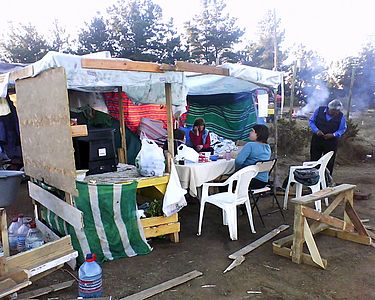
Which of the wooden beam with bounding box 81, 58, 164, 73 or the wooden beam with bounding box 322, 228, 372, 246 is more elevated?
the wooden beam with bounding box 81, 58, 164, 73

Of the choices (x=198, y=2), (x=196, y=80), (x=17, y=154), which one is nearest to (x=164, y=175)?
(x=196, y=80)

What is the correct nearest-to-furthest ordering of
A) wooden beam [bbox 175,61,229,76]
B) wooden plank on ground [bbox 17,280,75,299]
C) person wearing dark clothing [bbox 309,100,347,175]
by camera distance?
wooden plank on ground [bbox 17,280,75,299] < wooden beam [bbox 175,61,229,76] < person wearing dark clothing [bbox 309,100,347,175]

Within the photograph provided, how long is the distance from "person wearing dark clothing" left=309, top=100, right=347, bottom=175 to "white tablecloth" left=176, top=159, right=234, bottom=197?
214cm

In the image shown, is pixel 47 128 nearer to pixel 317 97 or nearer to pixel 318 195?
pixel 318 195

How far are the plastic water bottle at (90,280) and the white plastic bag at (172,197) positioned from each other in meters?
1.11

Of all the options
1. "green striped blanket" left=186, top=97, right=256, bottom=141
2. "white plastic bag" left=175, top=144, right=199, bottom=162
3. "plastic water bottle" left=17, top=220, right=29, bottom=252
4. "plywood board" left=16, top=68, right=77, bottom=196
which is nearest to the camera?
"plywood board" left=16, top=68, right=77, bottom=196

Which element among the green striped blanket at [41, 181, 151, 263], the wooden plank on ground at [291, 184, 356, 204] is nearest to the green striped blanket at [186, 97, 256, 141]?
the wooden plank on ground at [291, 184, 356, 204]

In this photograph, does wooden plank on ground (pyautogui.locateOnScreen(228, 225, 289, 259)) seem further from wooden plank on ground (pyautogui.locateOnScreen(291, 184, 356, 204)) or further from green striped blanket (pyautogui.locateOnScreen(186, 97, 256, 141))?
green striped blanket (pyautogui.locateOnScreen(186, 97, 256, 141))

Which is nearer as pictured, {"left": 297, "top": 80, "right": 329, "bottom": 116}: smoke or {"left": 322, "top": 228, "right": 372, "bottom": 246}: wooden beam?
{"left": 322, "top": 228, "right": 372, "bottom": 246}: wooden beam

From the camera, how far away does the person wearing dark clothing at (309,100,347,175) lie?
18.2ft

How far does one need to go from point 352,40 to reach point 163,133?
72.2 ft

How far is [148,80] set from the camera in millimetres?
3619

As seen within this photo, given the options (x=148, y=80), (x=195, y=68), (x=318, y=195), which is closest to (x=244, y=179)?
(x=318, y=195)

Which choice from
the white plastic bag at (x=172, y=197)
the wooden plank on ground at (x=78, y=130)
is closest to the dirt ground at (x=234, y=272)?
the white plastic bag at (x=172, y=197)
